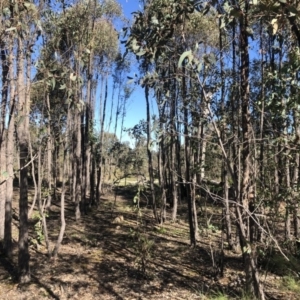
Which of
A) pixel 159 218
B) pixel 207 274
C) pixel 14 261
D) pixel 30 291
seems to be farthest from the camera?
pixel 159 218

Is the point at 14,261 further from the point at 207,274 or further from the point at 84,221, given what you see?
the point at 84,221

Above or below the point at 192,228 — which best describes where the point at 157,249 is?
below

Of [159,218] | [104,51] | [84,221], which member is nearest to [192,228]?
[159,218]

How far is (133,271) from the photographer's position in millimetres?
8328

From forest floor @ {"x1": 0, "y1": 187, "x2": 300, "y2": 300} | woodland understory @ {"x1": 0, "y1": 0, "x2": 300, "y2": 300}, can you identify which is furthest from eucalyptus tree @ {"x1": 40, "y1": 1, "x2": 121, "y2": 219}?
forest floor @ {"x1": 0, "y1": 187, "x2": 300, "y2": 300}

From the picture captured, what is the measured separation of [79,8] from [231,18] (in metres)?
9.54

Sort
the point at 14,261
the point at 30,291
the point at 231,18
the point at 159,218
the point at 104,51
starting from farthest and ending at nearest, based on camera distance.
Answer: the point at 104,51 < the point at 159,218 < the point at 14,261 < the point at 30,291 < the point at 231,18

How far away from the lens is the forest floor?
679 cm

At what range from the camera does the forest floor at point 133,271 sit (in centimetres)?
679

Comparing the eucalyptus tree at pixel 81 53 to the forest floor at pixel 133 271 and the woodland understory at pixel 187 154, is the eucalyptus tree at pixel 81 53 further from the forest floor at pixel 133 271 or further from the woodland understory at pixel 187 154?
the forest floor at pixel 133 271

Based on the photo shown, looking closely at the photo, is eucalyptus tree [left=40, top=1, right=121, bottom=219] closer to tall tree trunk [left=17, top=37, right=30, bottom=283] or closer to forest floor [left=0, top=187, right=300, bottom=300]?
tall tree trunk [left=17, top=37, right=30, bottom=283]

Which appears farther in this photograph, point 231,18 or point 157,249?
point 157,249

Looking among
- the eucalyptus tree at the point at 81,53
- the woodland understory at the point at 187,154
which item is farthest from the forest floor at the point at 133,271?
the eucalyptus tree at the point at 81,53

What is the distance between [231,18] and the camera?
2.60m
